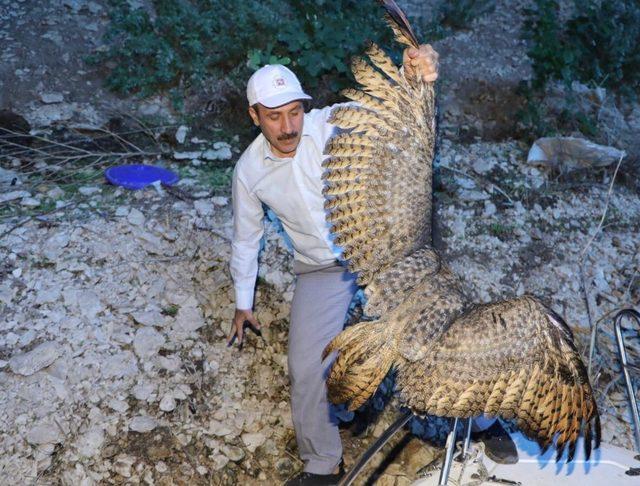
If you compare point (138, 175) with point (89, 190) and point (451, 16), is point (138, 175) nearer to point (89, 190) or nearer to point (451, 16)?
point (89, 190)

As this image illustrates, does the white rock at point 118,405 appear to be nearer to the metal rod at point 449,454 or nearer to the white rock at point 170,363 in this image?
the white rock at point 170,363

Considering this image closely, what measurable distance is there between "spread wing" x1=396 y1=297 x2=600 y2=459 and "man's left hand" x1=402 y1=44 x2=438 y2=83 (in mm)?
983

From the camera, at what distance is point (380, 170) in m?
2.69

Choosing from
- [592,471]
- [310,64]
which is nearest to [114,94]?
[310,64]

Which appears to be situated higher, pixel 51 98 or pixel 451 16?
pixel 451 16

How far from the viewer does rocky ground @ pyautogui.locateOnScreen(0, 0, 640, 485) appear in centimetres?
338

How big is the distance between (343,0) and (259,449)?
12.3 ft

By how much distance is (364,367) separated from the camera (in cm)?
243

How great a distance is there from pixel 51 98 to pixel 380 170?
3.45m

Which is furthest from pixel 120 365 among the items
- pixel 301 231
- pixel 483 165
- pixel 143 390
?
pixel 483 165

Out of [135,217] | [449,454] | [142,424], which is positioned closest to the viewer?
[449,454]

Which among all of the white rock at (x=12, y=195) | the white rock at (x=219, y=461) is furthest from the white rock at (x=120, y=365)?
the white rock at (x=12, y=195)

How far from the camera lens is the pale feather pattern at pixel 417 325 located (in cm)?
238

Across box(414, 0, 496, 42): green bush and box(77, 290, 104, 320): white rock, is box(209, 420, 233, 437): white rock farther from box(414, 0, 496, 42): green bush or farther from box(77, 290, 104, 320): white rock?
box(414, 0, 496, 42): green bush
